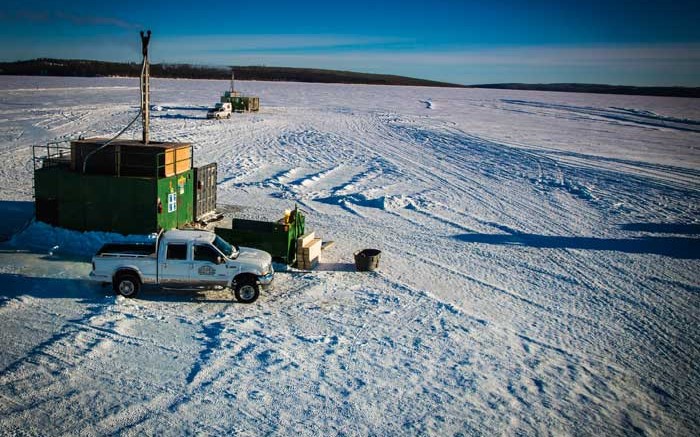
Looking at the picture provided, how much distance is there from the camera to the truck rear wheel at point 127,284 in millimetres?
12789

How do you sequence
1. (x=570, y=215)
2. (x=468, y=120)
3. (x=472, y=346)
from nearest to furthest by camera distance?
(x=472, y=346) → (x=570, y=215) → (x=468, y=120)

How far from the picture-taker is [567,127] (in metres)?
53.3

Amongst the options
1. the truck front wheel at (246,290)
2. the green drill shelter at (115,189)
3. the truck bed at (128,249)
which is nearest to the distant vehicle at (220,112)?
the green drill shelter at (115,189)

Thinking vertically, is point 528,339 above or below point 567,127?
below

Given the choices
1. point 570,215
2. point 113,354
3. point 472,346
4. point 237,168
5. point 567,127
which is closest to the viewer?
point 113,354

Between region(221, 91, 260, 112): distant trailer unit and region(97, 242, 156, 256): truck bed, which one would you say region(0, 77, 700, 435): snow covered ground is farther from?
region(221, 91, 260, 112): distant trailer unit

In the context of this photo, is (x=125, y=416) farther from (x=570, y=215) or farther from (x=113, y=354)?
(x=570, y=215)

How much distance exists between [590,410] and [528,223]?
40.4 ft

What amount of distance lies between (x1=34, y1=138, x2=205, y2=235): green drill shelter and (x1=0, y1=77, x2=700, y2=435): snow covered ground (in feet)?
2.31

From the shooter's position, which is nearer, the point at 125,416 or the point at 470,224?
the point at 125,416

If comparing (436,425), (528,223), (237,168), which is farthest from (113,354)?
(237,168)

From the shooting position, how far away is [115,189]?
16328mm

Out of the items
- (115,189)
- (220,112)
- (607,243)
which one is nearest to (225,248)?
(115,189)

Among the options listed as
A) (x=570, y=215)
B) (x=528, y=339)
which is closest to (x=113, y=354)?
(x=528, y=339)
